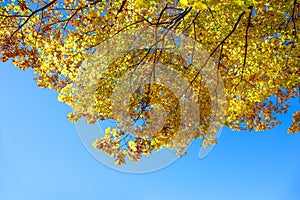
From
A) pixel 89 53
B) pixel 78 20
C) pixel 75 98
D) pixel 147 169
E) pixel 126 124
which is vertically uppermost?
pixel 78 20

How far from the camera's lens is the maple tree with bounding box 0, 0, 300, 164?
7871 mm

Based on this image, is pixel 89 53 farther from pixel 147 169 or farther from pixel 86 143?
pixel 147 169

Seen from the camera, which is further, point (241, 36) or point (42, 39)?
point (42, 39)

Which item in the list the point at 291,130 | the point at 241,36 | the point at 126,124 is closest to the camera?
the point at 241,36

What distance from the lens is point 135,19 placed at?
8211mm

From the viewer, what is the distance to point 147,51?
841 cm

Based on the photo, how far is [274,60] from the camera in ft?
26.6

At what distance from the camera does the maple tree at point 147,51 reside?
7871 mm

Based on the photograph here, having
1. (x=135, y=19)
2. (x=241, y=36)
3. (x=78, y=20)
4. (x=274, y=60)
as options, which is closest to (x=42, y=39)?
(x=78, y=20)

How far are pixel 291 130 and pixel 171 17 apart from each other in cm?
681

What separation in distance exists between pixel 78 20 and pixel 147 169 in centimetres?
457

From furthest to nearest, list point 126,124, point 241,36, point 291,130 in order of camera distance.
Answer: point 291,130
point 126,124
point 241,36

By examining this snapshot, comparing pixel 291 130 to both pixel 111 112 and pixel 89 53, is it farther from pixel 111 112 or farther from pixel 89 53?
pixel 89 53

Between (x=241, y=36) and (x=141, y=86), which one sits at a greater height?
(x=241, y=36)
